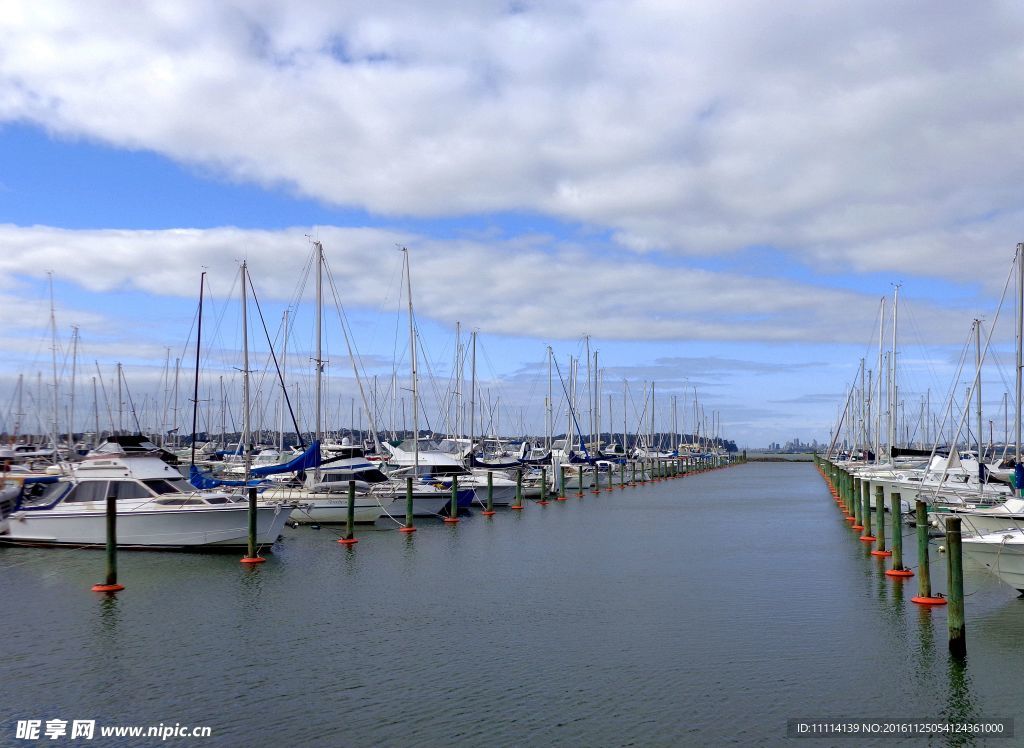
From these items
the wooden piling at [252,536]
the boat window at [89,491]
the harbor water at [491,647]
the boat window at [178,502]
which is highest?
the boat window at [89,491]

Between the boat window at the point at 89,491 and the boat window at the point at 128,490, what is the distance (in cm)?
53

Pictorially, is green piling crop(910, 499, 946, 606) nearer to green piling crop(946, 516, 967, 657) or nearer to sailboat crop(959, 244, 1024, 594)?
sailboat crop(959, 244, 1024, 594)

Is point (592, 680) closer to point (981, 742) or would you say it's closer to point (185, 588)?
point (981, 742)

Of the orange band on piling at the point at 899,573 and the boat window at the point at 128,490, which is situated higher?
the boat window at the point at 128,490

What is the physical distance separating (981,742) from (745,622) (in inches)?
328

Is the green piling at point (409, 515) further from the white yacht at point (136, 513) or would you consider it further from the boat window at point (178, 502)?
the boat window at point (178, 502)

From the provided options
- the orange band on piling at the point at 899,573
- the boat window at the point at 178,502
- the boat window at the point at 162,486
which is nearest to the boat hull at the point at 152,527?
the boat window at the point at 178,502

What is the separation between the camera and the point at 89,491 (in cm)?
3325

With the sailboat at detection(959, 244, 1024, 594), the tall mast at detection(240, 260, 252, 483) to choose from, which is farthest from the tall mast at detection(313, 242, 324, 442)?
the sailboat at detection(959, 244, 1024, 594)

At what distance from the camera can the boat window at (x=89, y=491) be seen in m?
33.1

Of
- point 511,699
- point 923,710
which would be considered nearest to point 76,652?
point 511,699

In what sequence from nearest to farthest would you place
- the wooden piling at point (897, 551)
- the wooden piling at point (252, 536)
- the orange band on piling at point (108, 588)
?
the orange band on piling at point (108, 588)
the wooden piling at point (897, 551)
the wooden piling at point (252, 536)

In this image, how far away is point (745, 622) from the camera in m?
22.6

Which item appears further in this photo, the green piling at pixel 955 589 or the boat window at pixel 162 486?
the boat window at pixel 162 486
